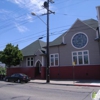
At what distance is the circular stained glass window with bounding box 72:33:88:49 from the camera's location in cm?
2751

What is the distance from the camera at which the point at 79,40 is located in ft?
92.3

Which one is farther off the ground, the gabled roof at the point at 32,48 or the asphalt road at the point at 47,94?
the gabled roof at the point at 32,48

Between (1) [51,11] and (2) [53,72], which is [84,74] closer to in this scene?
(2) [53,72]

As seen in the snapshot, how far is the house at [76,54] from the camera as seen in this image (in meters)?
26.2

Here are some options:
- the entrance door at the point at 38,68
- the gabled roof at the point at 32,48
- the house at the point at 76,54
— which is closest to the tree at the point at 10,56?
the gabled roof at the point at 32,48

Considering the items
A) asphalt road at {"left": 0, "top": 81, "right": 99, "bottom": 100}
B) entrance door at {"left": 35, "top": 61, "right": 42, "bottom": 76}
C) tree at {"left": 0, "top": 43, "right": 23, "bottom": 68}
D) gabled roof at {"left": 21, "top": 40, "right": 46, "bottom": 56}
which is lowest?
asphalt road at {"left": 0, "top": 81, "right": 99, "bottom": 100}

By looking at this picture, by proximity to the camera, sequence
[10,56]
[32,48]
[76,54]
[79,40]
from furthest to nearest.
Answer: [32,48], [10,56], [79,40], [76,54]

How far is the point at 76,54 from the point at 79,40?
245 cm

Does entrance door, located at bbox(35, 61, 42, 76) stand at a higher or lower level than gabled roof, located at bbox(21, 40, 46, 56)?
lower

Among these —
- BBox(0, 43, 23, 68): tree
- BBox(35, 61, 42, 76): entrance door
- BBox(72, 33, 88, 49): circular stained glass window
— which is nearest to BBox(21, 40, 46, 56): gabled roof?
BBox(35, 61, 42, 76): entrance door

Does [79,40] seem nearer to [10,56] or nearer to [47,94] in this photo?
[10,56]

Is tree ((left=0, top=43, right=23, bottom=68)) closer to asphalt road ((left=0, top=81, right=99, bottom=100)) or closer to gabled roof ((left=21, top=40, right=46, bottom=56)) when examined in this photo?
gabled roof ((left=21, top=40, right=46, bottom=56))

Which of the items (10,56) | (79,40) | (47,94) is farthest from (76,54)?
(47,94)

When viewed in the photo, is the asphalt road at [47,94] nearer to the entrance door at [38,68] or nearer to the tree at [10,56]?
the tree at [10,56]
